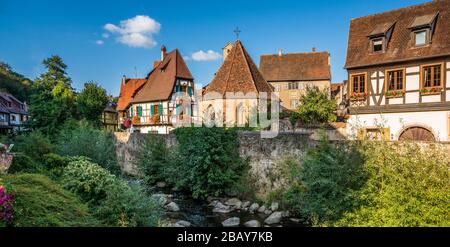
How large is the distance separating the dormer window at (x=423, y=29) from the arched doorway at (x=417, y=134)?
12.5 feet

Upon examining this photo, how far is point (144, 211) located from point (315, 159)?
6.38 metres

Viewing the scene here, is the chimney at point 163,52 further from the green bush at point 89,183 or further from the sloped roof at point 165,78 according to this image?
the green bush at point 89,183

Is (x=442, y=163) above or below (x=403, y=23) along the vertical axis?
below

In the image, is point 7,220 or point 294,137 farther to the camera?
point 294,137

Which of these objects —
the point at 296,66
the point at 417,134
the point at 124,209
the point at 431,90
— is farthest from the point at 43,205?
the point at 296,66

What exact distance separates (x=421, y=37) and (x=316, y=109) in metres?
7.37

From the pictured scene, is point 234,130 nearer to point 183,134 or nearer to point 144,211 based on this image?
point 183,134

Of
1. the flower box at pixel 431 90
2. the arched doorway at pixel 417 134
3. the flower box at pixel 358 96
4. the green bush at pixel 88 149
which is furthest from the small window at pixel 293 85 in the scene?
the green bush at pixel 88 149

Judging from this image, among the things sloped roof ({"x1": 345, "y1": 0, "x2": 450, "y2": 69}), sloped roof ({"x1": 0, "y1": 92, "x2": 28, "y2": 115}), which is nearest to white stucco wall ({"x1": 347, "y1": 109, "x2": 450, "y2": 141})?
sloped roof ({"x1": 345, "y1": 0, "x2": 450, "y2": 69})

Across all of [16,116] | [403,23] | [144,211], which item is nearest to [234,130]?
[144,211]

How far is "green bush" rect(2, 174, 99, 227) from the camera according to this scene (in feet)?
16.0

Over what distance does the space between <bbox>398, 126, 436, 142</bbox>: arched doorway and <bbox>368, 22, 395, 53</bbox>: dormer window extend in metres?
4.02

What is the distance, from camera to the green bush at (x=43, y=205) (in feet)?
16.0

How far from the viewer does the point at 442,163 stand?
7.58 metres
